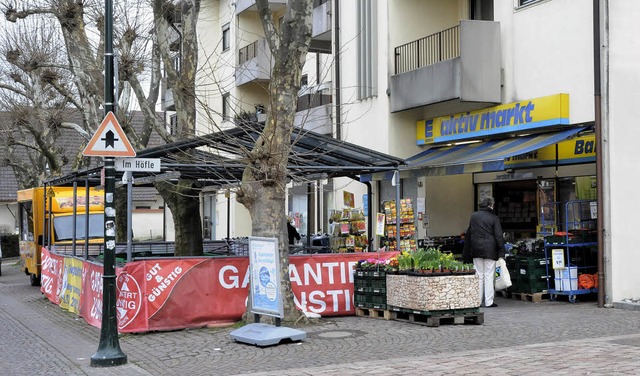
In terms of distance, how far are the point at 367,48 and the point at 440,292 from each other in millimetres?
10935

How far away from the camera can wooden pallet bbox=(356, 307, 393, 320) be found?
13.0m

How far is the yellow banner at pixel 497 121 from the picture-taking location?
15.7 m

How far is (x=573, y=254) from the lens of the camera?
15.1 metres

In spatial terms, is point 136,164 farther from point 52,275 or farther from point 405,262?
point 52,275

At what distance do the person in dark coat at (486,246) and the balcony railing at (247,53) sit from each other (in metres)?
18.9

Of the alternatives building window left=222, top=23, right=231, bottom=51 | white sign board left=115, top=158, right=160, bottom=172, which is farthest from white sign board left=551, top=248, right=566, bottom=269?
building window left=222, top=23, right=231, bottom=51

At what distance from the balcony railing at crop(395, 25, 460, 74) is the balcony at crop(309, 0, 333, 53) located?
13.4 feet

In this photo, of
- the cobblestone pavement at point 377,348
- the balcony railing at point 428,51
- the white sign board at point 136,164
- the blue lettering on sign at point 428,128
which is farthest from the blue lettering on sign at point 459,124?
the white sign board at point 136,164

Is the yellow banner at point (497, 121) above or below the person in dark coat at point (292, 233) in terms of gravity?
above

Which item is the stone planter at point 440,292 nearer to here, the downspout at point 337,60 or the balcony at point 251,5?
the downspout at point 337,60

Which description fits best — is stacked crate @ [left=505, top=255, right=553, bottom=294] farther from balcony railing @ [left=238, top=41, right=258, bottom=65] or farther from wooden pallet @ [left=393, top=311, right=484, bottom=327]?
balcony railing @ [left=238, top=41, right=258, bottom=65]

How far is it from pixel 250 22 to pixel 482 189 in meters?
16.9

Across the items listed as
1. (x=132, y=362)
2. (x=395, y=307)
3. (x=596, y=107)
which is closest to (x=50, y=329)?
(x=132, y=362)

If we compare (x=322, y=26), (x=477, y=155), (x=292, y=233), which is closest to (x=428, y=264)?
(x=477, y=155)
